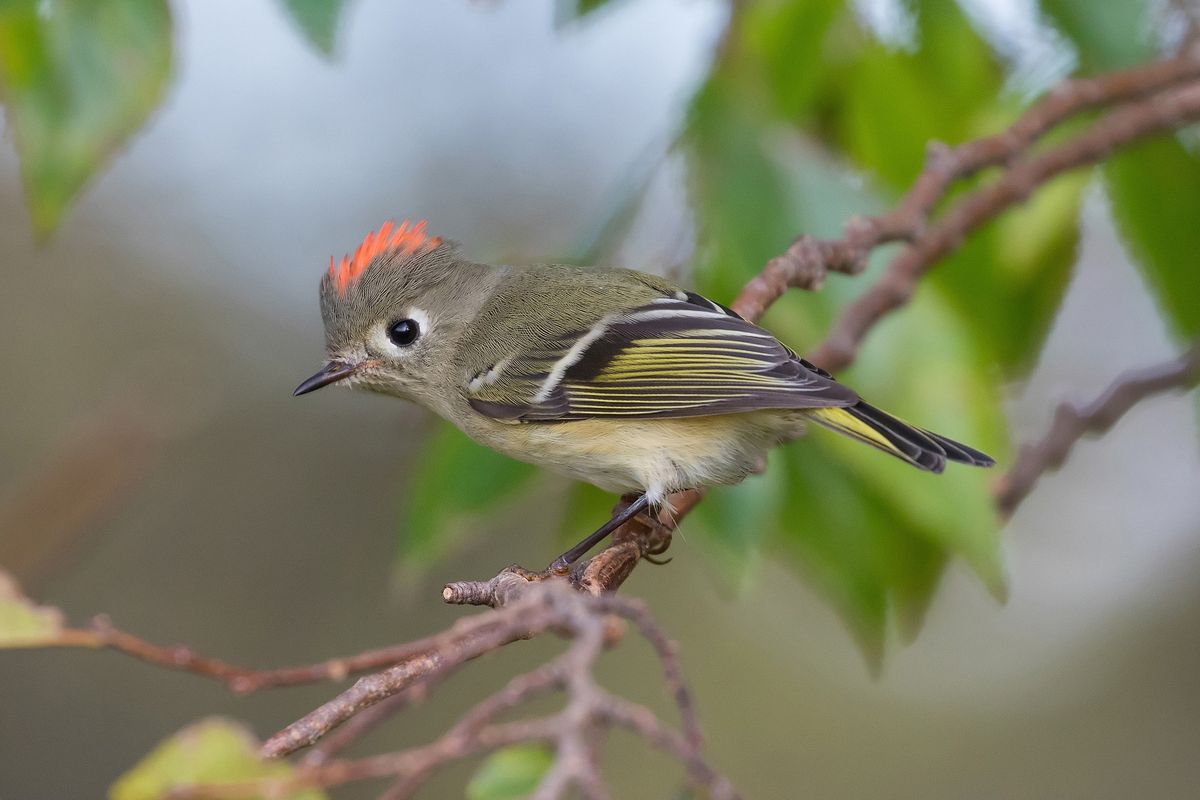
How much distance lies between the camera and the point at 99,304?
5.34 m

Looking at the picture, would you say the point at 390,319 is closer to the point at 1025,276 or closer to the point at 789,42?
the point at 789,42

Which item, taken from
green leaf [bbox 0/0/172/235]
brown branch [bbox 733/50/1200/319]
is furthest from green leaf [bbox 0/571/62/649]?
brown branch [bbox 733/50/1200/319]

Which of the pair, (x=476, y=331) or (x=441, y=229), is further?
(x=441, y=229)

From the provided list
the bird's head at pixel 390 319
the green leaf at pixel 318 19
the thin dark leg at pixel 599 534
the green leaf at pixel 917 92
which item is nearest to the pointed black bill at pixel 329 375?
the bird's head at pixel 390 319

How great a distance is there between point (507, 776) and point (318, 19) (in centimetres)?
89

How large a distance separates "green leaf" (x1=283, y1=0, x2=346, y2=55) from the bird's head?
2.39 ft

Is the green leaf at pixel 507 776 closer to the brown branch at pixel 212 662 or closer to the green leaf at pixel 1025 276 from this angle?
the brown branch at pixel 212 662

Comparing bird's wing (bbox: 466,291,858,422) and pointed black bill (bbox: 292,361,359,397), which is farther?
pointed black bill (bbox: 292,361,359,397)

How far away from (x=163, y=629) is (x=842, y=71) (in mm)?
3779

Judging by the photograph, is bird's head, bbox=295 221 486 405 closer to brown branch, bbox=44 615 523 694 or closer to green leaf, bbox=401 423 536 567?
green leaf, bbox=401 423 536 567

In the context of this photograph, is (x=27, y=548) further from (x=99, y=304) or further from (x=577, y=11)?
(x=99, y=304)

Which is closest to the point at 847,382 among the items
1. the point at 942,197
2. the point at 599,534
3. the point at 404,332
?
the point at 942,197

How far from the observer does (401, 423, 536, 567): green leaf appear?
174 cm

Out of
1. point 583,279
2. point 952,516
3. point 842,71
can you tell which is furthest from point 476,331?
point 952,516
